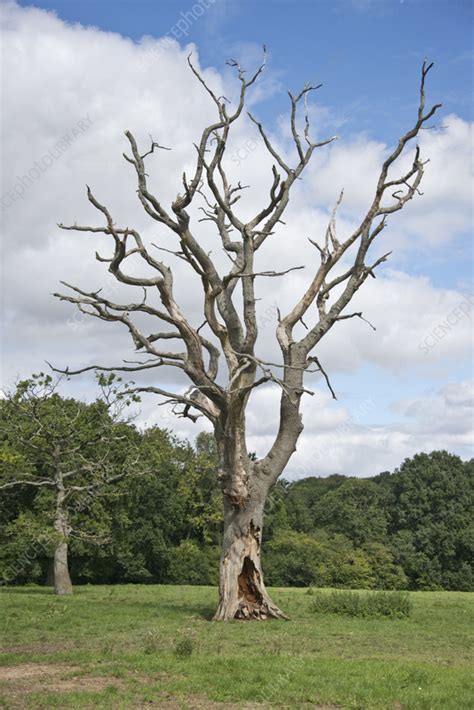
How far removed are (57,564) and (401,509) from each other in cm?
3888

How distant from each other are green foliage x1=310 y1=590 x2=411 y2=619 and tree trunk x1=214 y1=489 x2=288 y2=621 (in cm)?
262

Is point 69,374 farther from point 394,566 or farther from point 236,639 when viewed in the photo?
point 394,566

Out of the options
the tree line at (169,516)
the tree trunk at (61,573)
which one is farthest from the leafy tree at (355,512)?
the tree trunk at (61,573)

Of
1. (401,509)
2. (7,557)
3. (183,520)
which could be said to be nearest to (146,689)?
(7,557)

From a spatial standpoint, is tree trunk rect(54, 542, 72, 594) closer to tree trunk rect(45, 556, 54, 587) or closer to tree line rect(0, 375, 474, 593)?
tree line rect(0, 375, 474, 593)

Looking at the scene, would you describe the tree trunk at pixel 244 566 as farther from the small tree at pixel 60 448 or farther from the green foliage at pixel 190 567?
the green foliage at pixel 190 567

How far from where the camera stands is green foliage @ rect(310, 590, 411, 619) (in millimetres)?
20031

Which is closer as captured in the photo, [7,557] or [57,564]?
[57,564]

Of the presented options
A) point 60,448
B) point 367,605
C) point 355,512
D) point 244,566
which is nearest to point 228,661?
point 244,566

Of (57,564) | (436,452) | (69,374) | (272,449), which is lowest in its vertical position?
(57,564)

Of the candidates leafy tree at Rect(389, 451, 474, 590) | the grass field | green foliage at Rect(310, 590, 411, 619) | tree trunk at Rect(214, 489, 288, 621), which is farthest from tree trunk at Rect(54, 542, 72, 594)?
leafy tree at Rect(389, 451, 474, 590)

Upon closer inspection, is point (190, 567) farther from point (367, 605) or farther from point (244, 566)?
point (244, 566)

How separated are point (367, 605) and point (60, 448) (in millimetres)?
14014

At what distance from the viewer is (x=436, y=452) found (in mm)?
64312
